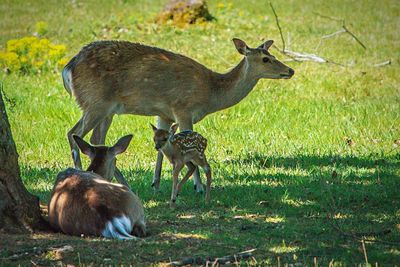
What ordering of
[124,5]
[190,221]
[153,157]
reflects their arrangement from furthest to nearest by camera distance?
[124,5] < [153,157] < [190,221]

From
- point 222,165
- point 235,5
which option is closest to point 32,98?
point 222,165

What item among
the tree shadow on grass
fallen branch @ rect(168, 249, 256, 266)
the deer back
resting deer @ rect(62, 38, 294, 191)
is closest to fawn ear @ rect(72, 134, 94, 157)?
the tree shadow on grass

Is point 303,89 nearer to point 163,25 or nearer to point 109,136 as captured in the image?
point 109,136

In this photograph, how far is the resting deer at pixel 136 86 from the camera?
10.1 m

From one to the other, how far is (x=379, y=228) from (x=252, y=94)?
7201 mm

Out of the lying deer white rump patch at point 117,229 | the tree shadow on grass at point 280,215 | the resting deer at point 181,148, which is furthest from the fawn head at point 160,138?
the lying deer white rump patch at point 117,229

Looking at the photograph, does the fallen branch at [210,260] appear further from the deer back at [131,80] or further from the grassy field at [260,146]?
the deer back at [131,80]

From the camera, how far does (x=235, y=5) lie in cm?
2205

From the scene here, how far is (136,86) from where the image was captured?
1020cm

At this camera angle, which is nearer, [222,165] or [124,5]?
[222,165]

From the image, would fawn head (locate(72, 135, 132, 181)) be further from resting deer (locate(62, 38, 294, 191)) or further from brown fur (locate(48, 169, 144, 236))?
resting deer (locate(62, 38, 294, 191))

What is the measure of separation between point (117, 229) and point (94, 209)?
24 centimetres

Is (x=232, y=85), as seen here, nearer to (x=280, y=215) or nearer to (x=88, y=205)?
(x=280, y=215)

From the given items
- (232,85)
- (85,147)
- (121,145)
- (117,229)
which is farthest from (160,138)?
(232,85)
